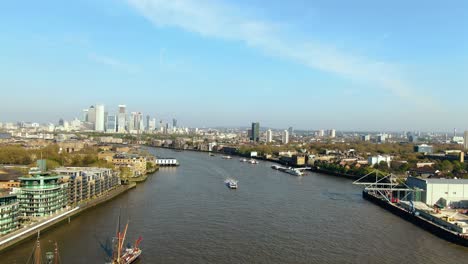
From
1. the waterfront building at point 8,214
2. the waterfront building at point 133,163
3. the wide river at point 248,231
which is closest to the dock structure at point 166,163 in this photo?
the waterfront building at point 133,163

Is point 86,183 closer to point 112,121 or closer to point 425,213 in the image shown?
point 425,213

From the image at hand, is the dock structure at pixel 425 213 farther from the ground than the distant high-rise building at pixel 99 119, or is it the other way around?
the distant high-rise building at pixel 99 119

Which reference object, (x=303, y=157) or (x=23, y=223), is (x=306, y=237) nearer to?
(x=23, y=223)

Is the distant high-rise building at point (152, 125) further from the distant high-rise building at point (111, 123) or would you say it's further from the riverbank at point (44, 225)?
the riverbank at point (44, 225)

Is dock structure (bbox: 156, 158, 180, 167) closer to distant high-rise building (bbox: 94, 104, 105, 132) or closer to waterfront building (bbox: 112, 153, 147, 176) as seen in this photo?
waterfront building (bbox: 112, 153, 147, 176)

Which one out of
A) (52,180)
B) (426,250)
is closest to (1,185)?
(52,180)
